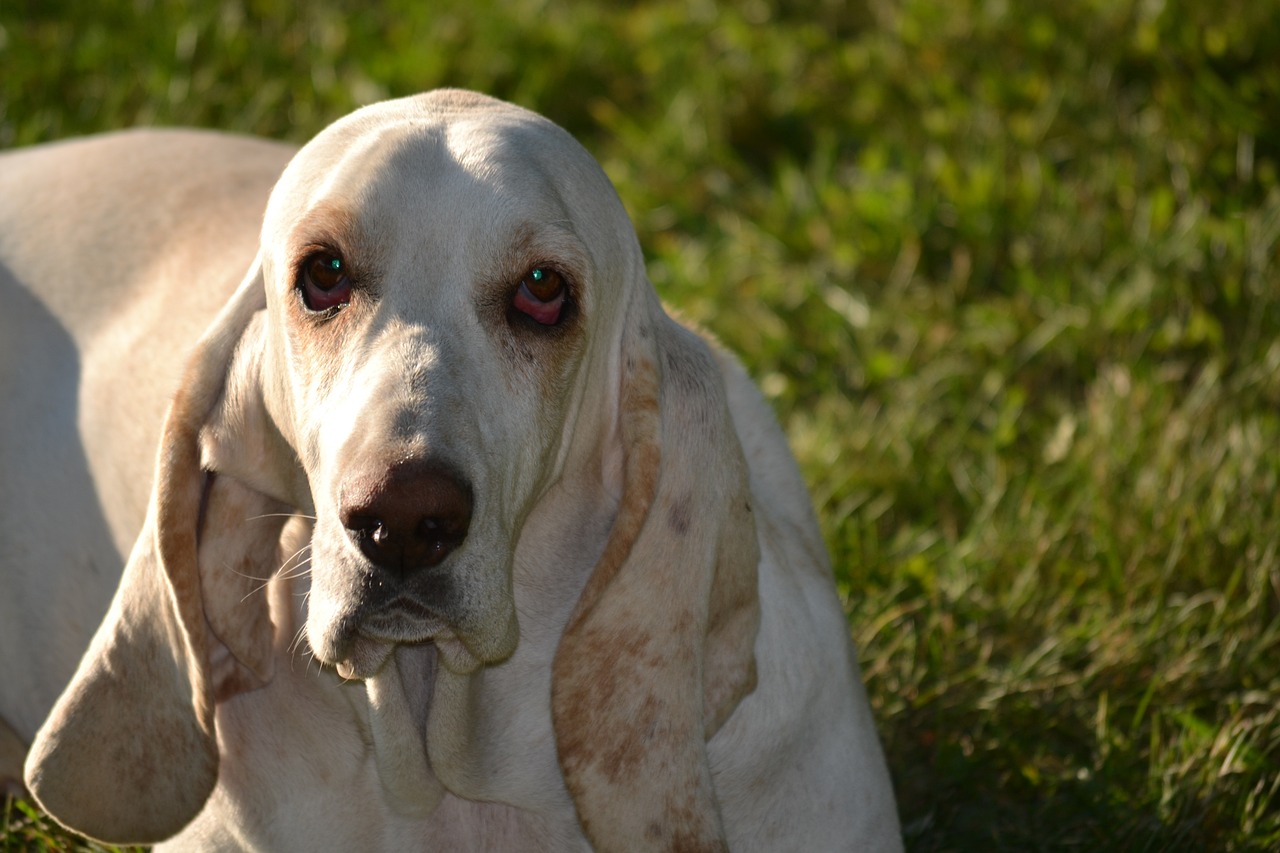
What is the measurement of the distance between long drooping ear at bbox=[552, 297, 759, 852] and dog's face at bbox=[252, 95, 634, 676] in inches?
6.9

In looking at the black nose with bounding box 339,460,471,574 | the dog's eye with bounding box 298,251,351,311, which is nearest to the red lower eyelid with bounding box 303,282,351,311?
the dog's eye with bounding box 298,251,351,311

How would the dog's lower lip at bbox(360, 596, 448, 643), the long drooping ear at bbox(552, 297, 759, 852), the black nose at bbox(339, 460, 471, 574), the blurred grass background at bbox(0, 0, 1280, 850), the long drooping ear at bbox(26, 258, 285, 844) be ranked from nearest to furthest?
the black nose at bbox(339, 460, 471, 574) → the dog's lower lip at bbox(360, 596, 448, 643) → the long drooping ear at bbox(552, 297, 759, 852) → the long drooping ear at bbox(26, 258, 285, 844) → the blurred grass background at bbox(0, 0, 1280, 850)

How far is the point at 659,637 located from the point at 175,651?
936 millimetres

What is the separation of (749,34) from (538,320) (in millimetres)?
4470

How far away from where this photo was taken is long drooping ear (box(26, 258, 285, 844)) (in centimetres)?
307

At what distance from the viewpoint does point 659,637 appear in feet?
9.68

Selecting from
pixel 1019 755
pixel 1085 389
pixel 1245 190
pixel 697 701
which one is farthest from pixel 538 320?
pixel 1245 190

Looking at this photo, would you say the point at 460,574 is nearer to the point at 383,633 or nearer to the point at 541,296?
the point at 383,633

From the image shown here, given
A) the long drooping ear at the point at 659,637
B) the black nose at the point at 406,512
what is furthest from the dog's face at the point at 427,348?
the long drooping ear at the point at 659,637

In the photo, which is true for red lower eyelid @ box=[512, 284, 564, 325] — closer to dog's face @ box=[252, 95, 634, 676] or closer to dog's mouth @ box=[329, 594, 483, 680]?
dog's face @ box=[252, 95, 634, 676]

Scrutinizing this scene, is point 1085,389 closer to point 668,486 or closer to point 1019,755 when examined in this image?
point 1019,755

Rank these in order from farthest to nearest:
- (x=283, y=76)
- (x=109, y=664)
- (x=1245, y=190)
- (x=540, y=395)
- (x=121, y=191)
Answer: (x=283, y=76) → (x=1245, y=190) → (x=121, y=191) → (x=109, y=664) → (x=540, y=395)

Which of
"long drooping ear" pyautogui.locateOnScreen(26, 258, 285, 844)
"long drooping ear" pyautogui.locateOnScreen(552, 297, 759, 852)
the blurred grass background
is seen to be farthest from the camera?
the blurred grass background

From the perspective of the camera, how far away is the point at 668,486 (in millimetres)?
2979
